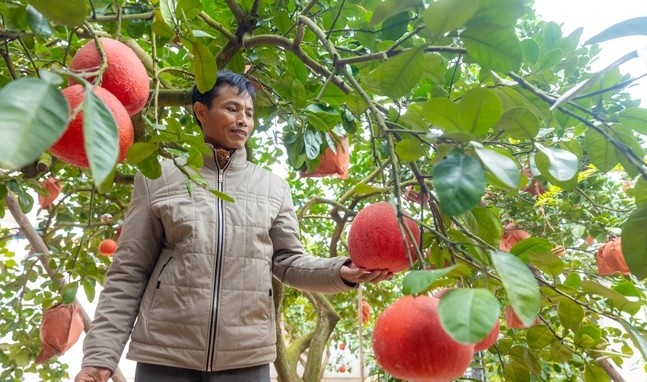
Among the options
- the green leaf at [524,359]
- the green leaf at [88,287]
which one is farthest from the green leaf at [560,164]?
the green leaf at [88,287]

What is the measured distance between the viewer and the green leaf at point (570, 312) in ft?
2.08

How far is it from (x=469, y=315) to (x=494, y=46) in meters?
0.26

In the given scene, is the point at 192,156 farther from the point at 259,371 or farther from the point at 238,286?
the point at 259,371

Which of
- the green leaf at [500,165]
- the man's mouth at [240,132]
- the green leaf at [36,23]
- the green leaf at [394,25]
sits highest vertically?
the man's mouth at [240,132]

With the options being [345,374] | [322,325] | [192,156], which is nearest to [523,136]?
[192,156]

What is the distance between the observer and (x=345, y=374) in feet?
19.1

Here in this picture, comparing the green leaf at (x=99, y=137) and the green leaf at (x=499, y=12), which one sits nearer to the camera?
the green leaf at (x=99, y=137)

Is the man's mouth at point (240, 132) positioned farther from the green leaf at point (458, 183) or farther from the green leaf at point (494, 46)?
the green leaf at point (458, 183)

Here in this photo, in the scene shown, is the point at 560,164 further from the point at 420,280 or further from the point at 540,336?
the point at 540,336

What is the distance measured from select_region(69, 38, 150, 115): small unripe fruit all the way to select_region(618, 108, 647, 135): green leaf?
0.50 m

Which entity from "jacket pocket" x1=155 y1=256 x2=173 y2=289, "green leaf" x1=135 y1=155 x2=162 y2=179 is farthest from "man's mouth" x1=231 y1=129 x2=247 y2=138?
"green leaf" x1=135 y1=155 x2=162 y2=179

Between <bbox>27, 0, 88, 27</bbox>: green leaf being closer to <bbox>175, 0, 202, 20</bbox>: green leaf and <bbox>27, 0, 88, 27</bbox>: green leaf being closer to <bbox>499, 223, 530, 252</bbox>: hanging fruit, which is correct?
<bbox>175, 0, 202, 20</bbox>: green leaf

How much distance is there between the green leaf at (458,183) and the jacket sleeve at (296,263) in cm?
60

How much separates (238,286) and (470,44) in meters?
0.69
